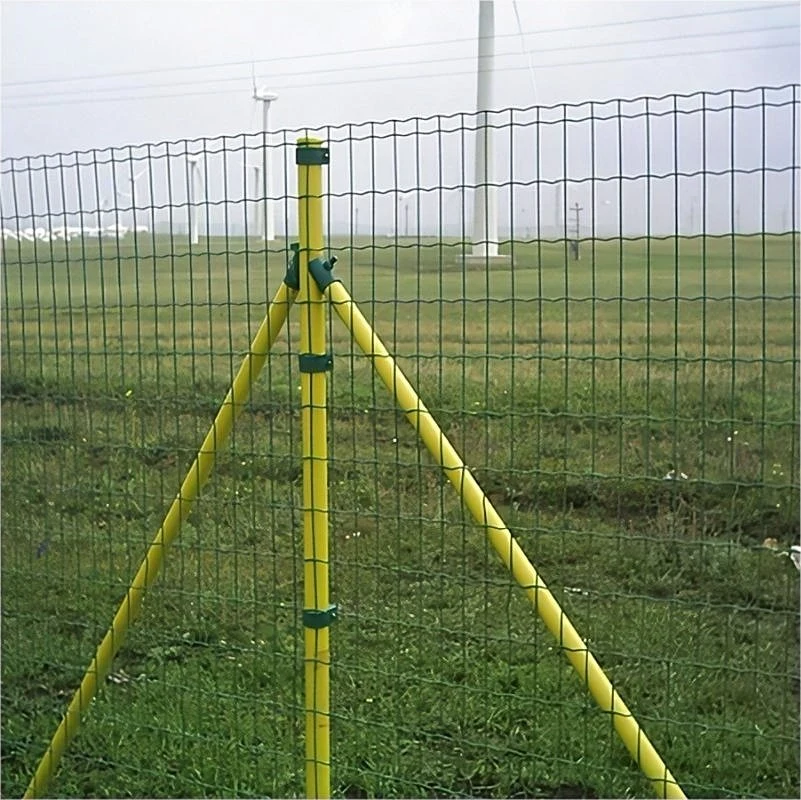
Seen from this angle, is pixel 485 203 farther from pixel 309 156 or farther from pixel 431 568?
pixel 431 568

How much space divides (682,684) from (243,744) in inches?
61.3

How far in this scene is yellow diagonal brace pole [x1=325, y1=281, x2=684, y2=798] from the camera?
2732mm

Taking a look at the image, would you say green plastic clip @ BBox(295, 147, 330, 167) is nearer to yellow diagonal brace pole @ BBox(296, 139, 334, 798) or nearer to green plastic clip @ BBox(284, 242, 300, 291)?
yellow diagonal brace pole @ BBox(296, 139, 334, 798)

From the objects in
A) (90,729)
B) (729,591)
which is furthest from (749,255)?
(90,729)

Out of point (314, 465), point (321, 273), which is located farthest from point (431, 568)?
point (321, 273)

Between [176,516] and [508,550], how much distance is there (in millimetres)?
1006

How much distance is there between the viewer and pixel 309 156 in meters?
2.90

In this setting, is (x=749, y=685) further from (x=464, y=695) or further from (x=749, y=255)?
(x=749, y=255)

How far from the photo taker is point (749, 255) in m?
3.03

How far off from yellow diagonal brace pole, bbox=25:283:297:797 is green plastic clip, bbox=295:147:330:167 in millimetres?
333

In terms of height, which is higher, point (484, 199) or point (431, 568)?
point (484, 199)

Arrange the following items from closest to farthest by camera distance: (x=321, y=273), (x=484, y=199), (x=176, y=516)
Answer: (x=321, y=273) → (x=484, y=199) → (x=176, y=516)

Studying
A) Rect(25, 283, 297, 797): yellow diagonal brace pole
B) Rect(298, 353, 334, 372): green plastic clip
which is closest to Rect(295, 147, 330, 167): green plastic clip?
Rect(25, 283, 297, 797): yellow diagonal brace pole

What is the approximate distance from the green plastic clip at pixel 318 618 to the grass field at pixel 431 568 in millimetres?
346
